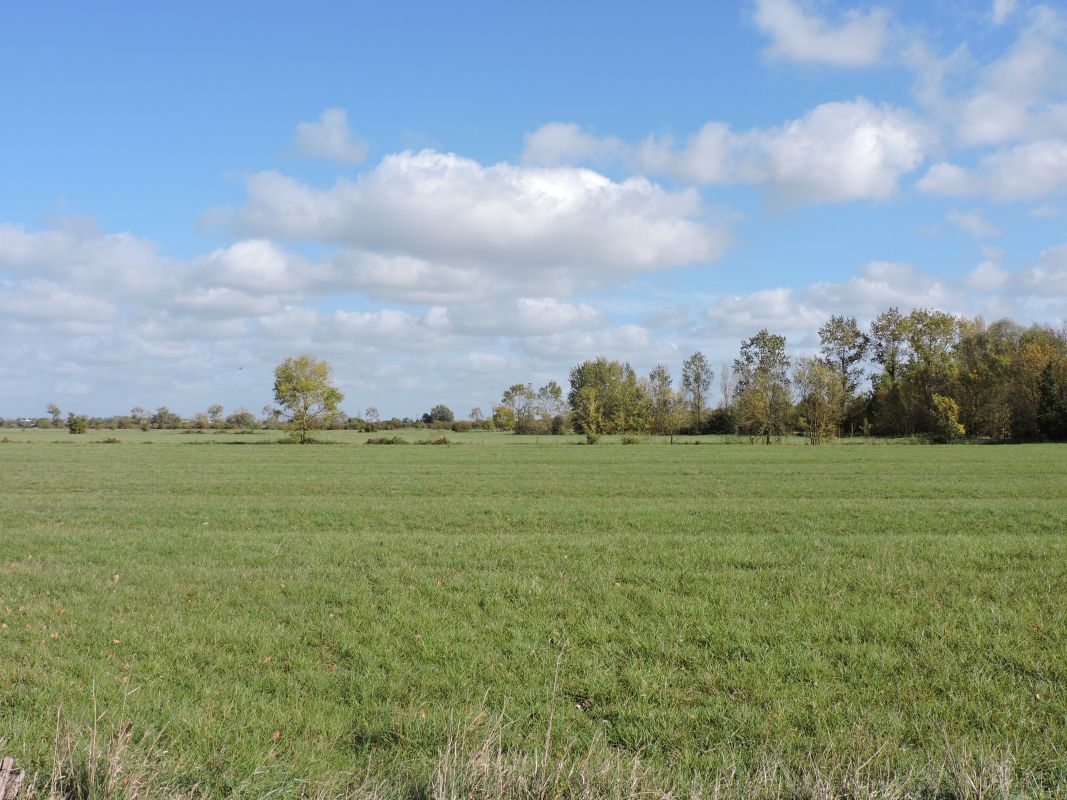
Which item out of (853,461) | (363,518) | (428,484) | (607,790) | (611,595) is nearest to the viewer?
(607,790)

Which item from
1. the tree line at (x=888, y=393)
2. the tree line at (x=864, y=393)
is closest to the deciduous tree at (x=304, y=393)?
the tree line at (x=864, y=393)

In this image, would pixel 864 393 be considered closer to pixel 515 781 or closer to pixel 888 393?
pixel 888 393

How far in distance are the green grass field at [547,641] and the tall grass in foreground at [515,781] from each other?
7 cm

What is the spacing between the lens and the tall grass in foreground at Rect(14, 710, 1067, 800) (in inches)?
158

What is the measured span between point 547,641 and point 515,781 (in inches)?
136

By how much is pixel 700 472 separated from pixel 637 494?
32.7 feet

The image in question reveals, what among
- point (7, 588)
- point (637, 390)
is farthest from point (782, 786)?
Result: point (637, 390)

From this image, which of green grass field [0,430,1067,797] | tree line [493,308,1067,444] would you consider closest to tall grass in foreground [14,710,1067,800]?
green grass field [0,430,1067,797]

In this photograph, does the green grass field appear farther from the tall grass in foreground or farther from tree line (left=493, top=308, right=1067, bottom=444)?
tree line (left=493, top=308, right=1067, bottom=444)

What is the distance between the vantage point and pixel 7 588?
32.7 ft

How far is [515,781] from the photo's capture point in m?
4.11

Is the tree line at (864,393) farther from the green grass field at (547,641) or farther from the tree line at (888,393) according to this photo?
the green grass field at (547,641)

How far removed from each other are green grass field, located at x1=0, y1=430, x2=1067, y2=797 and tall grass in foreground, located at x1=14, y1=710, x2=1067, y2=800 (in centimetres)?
7

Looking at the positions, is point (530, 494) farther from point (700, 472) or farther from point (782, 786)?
point (782, 786)
